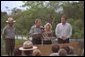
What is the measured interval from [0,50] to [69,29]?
2.36ft

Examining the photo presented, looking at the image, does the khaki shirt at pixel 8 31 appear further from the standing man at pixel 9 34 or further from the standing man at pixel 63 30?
the standing man at pixel 63 30

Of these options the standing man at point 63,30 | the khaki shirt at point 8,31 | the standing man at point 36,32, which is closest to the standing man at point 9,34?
the khaki shirt at point 8,31

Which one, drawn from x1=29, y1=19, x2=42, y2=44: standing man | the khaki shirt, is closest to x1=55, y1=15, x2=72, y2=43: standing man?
x1=29, y1=19, x2=42, y2=44: standing man

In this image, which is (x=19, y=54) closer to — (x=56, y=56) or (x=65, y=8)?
(x=56, y=56)

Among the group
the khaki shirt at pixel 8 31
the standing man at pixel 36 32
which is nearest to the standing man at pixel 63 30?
the standing man at pixel 36 32

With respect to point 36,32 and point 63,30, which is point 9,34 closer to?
point 36,32

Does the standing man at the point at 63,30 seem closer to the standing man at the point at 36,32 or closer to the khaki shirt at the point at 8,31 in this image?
the standing man at the point at 36,32

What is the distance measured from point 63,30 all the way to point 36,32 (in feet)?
0.89

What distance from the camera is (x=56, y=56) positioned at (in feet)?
14.1

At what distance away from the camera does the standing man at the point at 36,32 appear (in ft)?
14.4

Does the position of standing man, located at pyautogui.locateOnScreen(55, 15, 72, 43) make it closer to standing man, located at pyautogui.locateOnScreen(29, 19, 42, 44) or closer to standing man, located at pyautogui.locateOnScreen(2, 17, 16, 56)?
standing man, located at pyautogui.locateOnScreen(29, 19, 42, 44)

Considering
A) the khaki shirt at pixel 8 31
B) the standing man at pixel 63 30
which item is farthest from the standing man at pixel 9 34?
the standing man at pixel 63 30

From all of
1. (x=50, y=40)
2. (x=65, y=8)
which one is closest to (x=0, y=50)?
(x=50, y=40)

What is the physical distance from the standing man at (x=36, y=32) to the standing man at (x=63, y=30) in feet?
0.56
